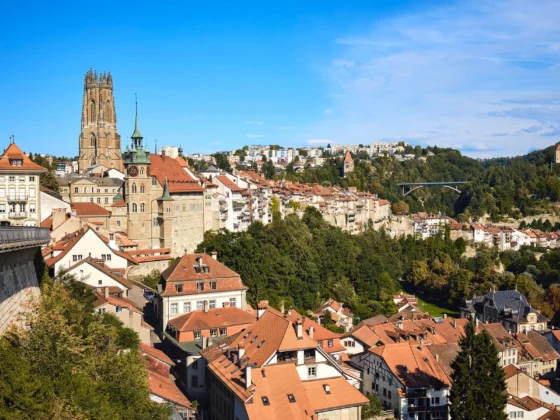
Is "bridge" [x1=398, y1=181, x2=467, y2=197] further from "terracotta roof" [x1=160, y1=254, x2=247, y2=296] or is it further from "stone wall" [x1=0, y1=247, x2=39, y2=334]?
"stone wall" [x1=0, y1=247, x2=39, y2=334]

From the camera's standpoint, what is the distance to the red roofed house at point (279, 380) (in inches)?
1128

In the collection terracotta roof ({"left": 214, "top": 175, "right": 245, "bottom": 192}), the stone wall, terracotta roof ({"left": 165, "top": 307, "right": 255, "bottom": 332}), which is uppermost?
terracotta roof ({"left": 214, "top": 175, "right": 245, "bottom": 192})

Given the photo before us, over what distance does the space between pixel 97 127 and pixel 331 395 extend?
62563mm

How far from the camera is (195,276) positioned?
43219mm

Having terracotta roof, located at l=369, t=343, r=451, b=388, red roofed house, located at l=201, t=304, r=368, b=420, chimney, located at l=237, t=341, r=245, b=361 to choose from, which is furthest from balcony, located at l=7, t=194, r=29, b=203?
terracotta roof, located at l=369, t=343, r=451, b=388

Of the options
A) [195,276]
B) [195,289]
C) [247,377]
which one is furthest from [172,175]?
[247,377]

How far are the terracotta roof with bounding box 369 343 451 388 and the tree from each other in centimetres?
419

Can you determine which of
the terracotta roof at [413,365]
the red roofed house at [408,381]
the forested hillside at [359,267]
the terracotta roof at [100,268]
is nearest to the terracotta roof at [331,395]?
the red roofed house at [408,381]

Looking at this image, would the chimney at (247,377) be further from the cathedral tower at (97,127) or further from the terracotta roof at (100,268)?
the cathedral tower at (97,127)

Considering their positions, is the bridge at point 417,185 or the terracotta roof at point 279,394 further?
the bridge at point 417,185

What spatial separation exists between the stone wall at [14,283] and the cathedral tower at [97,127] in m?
58.5

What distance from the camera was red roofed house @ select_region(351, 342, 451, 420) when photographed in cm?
3781

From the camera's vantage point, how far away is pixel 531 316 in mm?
66688

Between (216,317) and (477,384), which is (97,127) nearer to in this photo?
(216,317)
